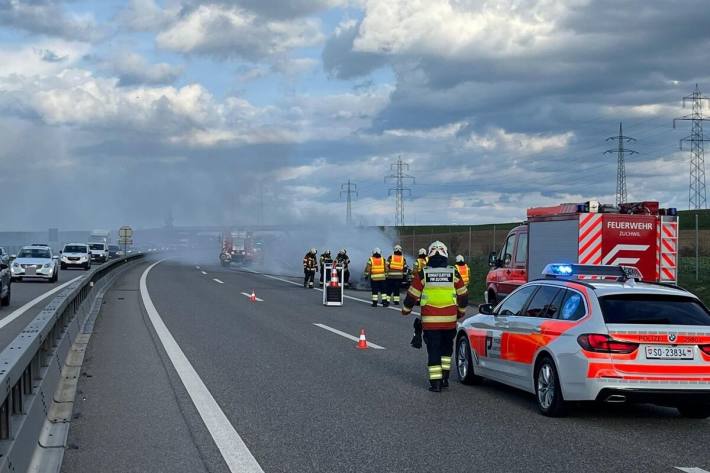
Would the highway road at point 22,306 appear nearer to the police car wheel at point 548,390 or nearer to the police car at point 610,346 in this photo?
the police car at point 610,346

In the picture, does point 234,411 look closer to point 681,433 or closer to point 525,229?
point 681,433

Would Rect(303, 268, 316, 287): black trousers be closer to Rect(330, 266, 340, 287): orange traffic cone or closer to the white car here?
Rect(330, 266, 340, 287): orange traffic cone

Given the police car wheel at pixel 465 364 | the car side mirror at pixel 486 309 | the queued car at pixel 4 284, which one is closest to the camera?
the car side mirror at pixel 486 309

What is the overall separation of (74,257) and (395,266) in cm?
3170

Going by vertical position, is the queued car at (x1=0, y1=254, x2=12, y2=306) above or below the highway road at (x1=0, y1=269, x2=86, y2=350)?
above

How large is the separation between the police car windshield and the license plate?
325mm

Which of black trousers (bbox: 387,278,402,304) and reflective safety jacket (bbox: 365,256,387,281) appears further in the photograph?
black trousers (bbox: 387,278,402,304)

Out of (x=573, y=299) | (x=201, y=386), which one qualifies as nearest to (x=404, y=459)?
(x=573, y=299)

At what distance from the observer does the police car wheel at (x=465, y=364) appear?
37.8 ft

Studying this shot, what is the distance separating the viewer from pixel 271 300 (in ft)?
91.0

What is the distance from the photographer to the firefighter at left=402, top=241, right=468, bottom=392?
36.2 ft

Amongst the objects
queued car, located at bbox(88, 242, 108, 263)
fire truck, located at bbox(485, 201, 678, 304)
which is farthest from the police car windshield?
queued car, located at bbox(88, 242, 108, 263)

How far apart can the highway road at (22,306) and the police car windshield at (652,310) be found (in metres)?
9.03

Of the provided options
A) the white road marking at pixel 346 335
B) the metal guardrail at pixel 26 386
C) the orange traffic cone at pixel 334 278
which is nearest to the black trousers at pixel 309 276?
the orange traffic cone at pixel 334 278
